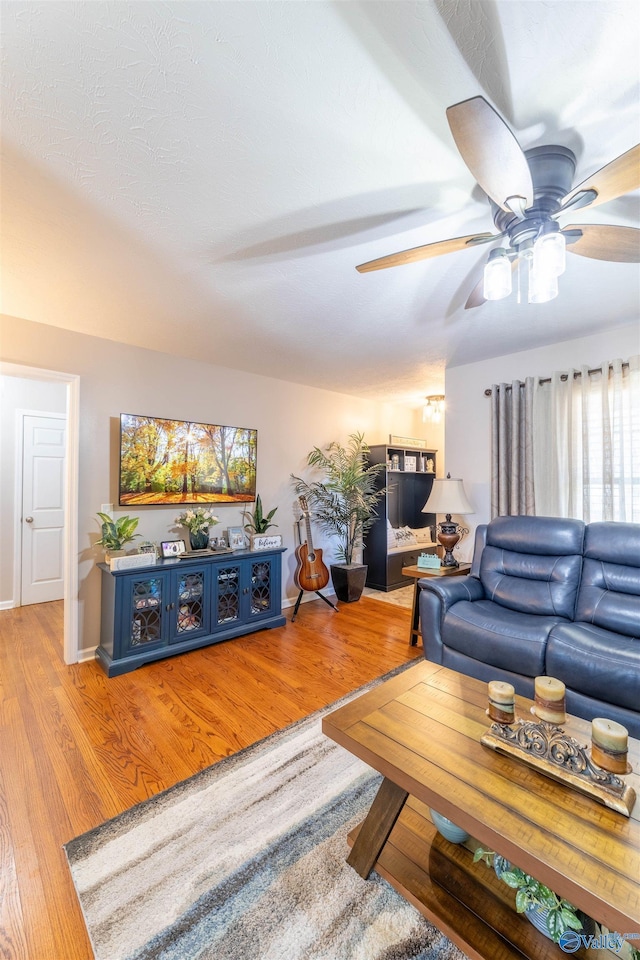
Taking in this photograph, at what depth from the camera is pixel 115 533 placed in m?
2.84

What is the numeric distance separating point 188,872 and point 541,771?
1198mm

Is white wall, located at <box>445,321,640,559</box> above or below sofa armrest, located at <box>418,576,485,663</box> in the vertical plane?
above

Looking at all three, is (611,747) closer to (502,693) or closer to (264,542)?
(502,693)

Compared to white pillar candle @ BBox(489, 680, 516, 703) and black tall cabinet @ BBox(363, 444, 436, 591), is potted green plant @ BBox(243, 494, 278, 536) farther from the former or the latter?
white pillar candle @ BBox(489, 680, 516, 703)

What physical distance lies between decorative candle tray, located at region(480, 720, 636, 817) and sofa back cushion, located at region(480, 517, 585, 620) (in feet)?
4.56

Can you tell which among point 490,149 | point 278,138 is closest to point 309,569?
point 278,138

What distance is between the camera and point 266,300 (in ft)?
7.57

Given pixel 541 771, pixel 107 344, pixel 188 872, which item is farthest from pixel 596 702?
pixel 107 344

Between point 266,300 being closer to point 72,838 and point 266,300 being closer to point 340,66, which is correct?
point 340,66

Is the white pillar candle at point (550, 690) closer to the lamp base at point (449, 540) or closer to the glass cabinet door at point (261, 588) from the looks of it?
the lamp base at point (449, 540)

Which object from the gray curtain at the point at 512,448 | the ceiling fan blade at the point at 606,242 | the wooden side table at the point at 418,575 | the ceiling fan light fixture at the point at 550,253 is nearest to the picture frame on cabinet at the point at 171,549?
the wooden side table at the point at 418,575

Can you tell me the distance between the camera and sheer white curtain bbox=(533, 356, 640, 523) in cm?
276

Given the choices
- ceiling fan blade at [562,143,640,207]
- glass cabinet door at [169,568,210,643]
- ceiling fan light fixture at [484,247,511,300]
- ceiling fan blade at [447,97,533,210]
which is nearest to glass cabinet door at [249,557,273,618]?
glass cabinet door at [169,568,210,643]

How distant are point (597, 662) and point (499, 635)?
0.48 m
